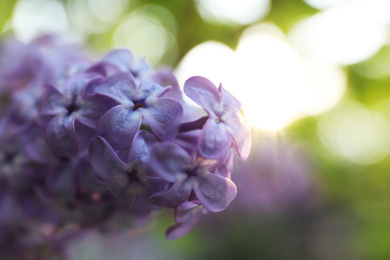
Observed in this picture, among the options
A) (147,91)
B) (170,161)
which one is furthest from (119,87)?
(170,161)

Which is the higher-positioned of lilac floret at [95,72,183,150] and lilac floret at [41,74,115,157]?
lilac floret at [95,72,183,150]

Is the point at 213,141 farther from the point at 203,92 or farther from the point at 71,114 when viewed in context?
the point at 71,114

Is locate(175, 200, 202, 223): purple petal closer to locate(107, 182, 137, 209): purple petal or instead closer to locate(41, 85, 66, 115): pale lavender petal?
locate(107, 182, 137, 209): purple petal

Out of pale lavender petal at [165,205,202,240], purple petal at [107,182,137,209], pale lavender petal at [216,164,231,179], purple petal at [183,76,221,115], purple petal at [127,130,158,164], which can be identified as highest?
purple petal at [183,76,221,115]

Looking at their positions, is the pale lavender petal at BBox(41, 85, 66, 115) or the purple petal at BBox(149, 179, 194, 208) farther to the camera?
the pale lavender petal at BBox(41, 85, 66, 115)

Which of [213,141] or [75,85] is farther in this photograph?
[75,85]

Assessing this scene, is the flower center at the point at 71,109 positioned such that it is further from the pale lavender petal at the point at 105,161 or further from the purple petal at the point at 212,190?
the purple petal at the point at 212,190

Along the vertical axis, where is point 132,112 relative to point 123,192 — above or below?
above

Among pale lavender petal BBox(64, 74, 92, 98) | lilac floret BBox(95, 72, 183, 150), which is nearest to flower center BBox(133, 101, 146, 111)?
lilac floret BBox(95, 72, 183, 150)
